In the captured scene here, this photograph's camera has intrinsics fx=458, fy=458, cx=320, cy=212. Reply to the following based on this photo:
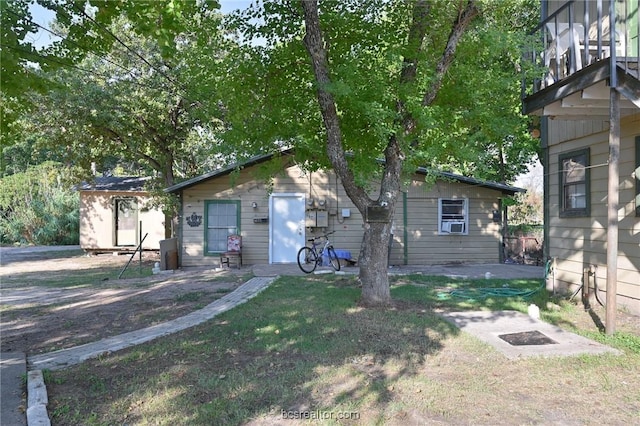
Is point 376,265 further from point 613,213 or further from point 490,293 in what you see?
point 613,213

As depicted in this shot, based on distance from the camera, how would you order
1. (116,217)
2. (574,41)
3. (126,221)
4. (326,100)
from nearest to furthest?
(574,41), (326,100), (116,217), (126,221)

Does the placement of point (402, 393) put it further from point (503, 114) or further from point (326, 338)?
point (503, 114)

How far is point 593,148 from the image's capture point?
6781mm

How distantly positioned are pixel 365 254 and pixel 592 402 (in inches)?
142

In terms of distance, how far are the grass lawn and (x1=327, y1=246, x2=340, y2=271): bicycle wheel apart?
5.45 m

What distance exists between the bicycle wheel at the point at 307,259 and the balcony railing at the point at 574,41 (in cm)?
626

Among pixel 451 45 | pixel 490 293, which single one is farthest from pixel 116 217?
pixel 451 45

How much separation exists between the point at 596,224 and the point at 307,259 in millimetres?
6787

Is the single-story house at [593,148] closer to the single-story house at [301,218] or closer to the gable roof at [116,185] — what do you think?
the single-story house at [301,218]

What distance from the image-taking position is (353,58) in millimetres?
6605

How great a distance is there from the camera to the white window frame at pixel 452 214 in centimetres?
1280

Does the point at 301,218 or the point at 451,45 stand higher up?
the point at 451,45

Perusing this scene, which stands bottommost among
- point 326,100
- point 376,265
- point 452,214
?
point 376,265

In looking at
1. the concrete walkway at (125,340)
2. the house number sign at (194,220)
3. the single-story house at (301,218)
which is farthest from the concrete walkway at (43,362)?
the house number sign at (194,220)
